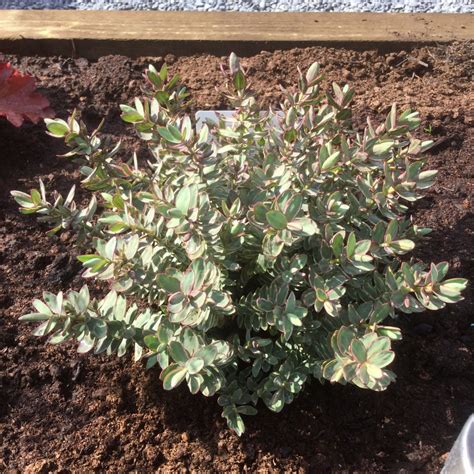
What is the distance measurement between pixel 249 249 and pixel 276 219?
0.26 meters

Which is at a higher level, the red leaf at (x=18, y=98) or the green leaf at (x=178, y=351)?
the red leaf at (x=18, y=98)

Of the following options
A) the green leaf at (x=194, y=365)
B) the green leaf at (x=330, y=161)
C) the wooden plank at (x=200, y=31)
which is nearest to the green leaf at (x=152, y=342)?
the green leaf at (x=194, y=365)

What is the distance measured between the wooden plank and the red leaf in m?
0.44

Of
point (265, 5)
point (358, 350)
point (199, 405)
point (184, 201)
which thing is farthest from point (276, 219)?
point (265, 5)

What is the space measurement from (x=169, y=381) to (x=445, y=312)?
1.00 metres

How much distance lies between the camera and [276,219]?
4.02ft

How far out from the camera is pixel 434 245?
2029 millimetres

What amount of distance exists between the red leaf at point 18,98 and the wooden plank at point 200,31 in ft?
1.46

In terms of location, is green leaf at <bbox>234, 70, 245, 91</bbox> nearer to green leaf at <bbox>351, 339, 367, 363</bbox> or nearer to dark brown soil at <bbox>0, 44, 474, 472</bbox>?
green leaf at <bbox>351, 339, 367, 363</bbox>

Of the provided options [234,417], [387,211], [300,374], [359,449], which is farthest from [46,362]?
[387,211]

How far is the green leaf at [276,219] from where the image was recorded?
1216 mm

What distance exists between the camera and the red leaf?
2.22 m

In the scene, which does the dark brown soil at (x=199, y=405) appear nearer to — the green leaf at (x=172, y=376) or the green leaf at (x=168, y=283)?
the green leaf at (x=172, y=376)

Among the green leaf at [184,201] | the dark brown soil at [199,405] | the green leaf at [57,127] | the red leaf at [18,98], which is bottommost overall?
the dark brown soil at [199,405]
